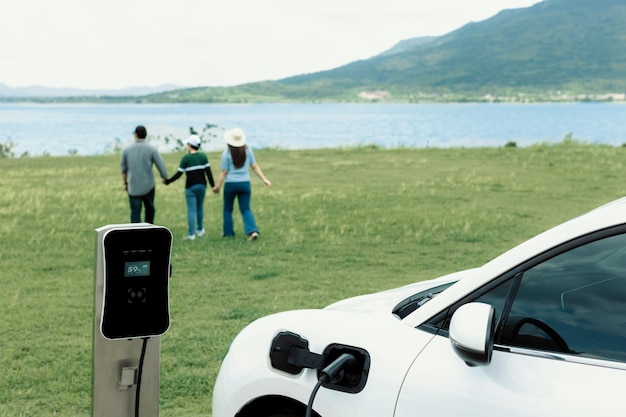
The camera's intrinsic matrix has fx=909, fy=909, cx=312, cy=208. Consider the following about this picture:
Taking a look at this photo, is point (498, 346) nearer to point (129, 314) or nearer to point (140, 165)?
point (129, 314)

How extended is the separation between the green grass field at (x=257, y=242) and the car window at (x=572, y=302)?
11.8ft

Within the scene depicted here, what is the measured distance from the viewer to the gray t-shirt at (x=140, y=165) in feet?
45.3

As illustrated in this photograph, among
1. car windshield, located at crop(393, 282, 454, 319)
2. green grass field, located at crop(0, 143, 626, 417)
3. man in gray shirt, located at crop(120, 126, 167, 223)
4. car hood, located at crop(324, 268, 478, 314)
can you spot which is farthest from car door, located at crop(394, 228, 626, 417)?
man in gray shirt, located at crop(120, 126, 167, 223)

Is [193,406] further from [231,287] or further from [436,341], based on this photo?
[231,287]

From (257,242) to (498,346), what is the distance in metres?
11.1

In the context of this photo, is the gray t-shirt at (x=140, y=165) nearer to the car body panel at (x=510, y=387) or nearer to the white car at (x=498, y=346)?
the white car at (x=498, y=346)

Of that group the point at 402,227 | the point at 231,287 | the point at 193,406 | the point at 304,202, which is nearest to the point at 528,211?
the point at 402,227

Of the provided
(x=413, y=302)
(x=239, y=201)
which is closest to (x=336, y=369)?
(x=413, y=302)

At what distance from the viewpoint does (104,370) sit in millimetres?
4402

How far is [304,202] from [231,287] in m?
8.24

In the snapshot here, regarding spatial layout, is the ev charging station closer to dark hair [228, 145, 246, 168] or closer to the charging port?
the charging port

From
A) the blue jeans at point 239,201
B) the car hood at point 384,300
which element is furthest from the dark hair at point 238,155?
the car hood at point 384,300

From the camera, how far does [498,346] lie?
2990 mm

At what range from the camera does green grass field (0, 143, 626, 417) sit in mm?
7452
